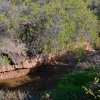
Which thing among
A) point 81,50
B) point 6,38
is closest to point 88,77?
point 6,38

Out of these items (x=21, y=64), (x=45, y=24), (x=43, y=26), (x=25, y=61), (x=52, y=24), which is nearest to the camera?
(x=52, y=24)

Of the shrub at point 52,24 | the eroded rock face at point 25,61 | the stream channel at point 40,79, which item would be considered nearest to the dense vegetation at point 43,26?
the shrub at point 52,24

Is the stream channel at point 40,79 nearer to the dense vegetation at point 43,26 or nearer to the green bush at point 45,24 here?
the dense vegetation at point 43,26

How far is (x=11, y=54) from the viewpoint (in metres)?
18.9

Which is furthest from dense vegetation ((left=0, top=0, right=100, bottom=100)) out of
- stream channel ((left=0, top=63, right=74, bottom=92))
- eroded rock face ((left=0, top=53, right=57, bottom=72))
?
stream channel ((left=0, top=63, right=74, bottom=92))

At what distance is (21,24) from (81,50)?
233 inches

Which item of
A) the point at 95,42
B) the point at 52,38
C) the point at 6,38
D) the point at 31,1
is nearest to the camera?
the point at 6,38

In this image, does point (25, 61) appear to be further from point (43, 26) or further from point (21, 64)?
point (43, 26)

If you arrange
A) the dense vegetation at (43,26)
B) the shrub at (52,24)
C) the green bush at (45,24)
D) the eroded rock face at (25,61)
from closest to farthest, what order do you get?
the dense vegetation at (43,26), the eroded rock face at (25,61), the green bush at (45,24), the shrub at (52,24)

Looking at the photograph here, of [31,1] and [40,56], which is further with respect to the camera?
[31,1]

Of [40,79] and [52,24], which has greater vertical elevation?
[52,24]

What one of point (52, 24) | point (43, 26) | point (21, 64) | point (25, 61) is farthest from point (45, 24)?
point (21, 64)

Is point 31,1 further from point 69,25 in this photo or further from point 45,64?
point 45,64

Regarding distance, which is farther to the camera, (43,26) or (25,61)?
(25,61)
